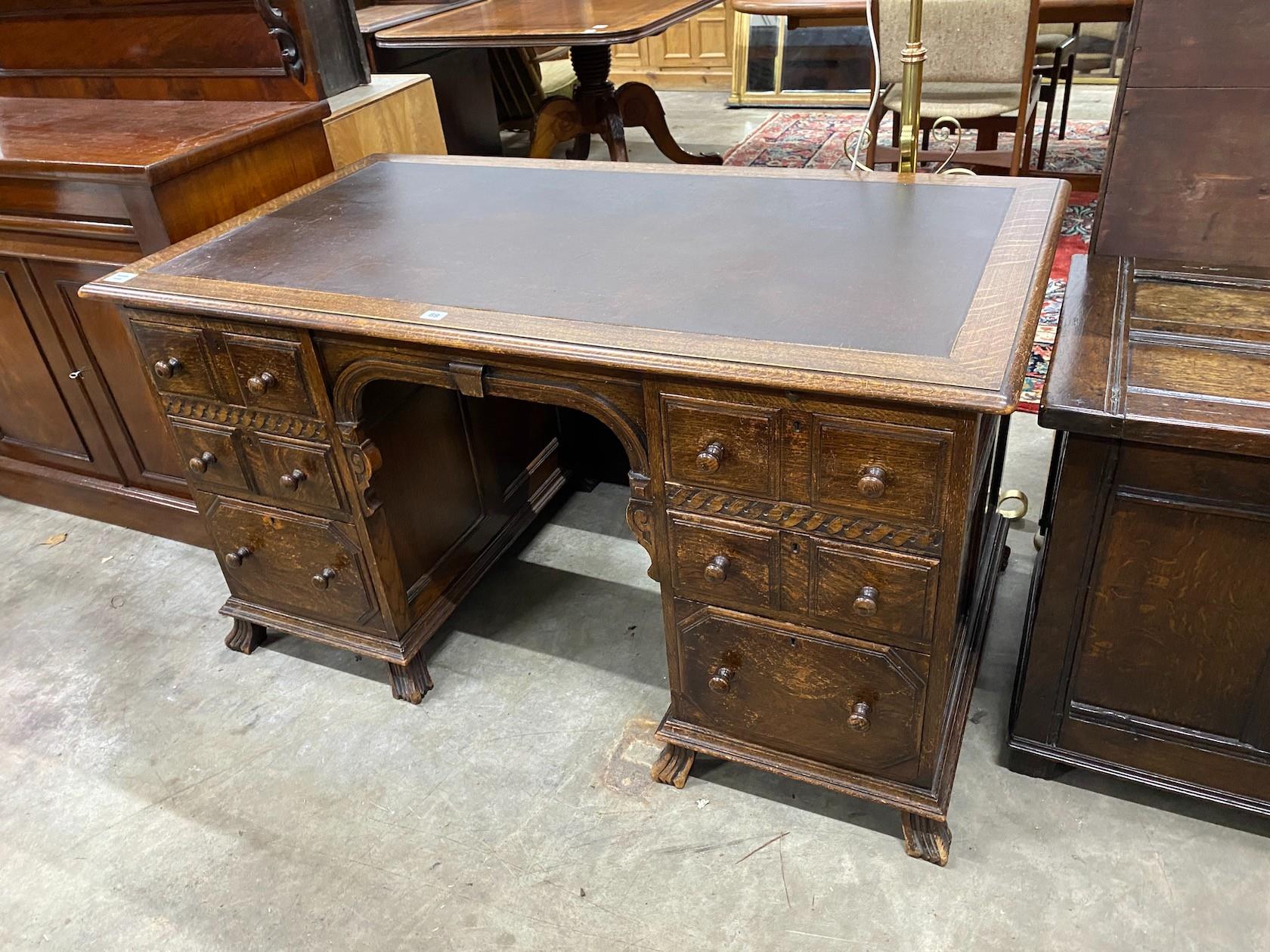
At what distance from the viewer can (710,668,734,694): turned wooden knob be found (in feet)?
5.26

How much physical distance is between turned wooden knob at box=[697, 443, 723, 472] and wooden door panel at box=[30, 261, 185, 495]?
140 centimetres

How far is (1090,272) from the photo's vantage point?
166 cm

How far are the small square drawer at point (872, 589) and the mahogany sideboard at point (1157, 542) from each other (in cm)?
27

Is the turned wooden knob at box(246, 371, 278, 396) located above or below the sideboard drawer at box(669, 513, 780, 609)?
above

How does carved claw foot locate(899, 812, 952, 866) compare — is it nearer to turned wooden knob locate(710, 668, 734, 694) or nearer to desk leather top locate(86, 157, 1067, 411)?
turned wooden knob locate(710, 668, 734, 694)

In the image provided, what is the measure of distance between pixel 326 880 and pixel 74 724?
83cm

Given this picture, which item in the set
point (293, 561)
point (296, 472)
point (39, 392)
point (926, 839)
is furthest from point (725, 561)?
point (39, 392)

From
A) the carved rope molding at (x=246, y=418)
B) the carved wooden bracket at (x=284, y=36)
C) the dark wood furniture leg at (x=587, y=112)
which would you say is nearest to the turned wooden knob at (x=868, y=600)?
the carved rope molding at (x=246, y=418)

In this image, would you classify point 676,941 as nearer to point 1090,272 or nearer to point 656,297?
point 656,297

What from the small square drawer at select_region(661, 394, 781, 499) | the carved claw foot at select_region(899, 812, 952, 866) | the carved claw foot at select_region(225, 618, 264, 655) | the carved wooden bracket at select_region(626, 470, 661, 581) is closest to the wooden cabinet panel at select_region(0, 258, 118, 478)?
the carved claw foot at select_region(225, 618, 264, 655)

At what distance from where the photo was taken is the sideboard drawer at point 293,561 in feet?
6.25

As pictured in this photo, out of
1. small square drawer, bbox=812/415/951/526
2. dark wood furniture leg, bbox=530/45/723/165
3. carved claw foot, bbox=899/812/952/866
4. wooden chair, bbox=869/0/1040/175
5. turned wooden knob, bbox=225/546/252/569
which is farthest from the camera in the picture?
dark wood furniture leg, bbox=530/45/723/165

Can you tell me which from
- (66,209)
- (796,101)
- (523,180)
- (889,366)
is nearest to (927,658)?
(889,366)

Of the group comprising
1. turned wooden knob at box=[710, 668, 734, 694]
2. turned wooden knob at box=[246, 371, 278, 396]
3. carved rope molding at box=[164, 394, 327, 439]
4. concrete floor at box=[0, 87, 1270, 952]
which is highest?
turned wooden knob at box=[246, 371, 278, 396]
